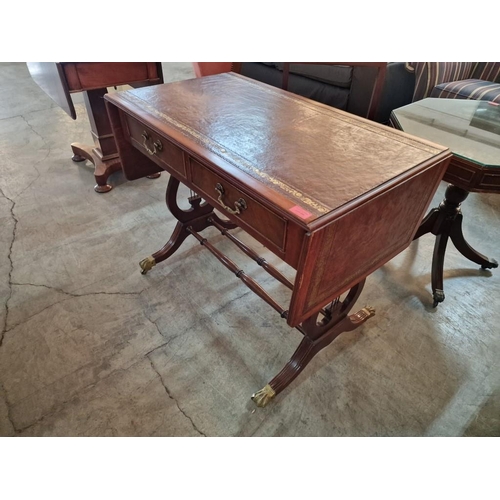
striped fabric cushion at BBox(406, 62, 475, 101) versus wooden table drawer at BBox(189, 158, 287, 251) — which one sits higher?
wooden table drawer at BBox(189, 158, 287, 251)

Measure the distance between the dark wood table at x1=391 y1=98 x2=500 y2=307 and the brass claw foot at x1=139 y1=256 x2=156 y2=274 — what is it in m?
1.37

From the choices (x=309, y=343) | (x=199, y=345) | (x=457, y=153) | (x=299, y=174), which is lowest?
(x=199, y=345)

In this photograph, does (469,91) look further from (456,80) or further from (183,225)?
(183,225)

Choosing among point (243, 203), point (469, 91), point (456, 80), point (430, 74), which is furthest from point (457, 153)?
point (456, 80)

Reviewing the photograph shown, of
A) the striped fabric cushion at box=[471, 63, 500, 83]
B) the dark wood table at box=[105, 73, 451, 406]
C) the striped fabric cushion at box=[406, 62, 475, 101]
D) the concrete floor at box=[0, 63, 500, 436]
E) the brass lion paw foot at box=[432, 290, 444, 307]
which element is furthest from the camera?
the striped fabric cushion at box=[471, 63, 500, 83]

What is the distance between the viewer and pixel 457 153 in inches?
53.9

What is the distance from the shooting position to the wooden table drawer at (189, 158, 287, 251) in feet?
2.82

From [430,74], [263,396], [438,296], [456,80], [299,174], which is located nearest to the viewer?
[299,174]

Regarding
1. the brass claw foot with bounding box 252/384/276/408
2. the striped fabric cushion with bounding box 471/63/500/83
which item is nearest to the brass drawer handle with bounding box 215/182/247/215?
the brass claw foot with bounding box 252/384/276/408

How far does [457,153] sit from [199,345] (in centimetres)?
131

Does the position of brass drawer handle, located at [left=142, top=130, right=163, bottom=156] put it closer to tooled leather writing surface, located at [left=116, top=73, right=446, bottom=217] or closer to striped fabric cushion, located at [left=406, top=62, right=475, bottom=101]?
tooled leather writing surface, located at [left=116, top=73, right=446, bottom=217]

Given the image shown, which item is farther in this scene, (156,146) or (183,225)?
(183,225)

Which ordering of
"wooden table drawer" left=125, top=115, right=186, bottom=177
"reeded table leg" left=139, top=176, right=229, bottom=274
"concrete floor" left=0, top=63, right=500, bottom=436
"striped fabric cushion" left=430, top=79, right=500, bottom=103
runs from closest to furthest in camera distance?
"wooden table drawer" left=125, top=115, right=186, bottom=177 → "concrete floor" left=0, top=63, right=500, bottom=436 → "reeded table leg" left=139, top=176, right=229, bottom=274 → "striped fabric cushion" left=430, top=79, right=500, bottom=103

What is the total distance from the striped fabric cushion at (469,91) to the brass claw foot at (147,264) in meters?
2.44
